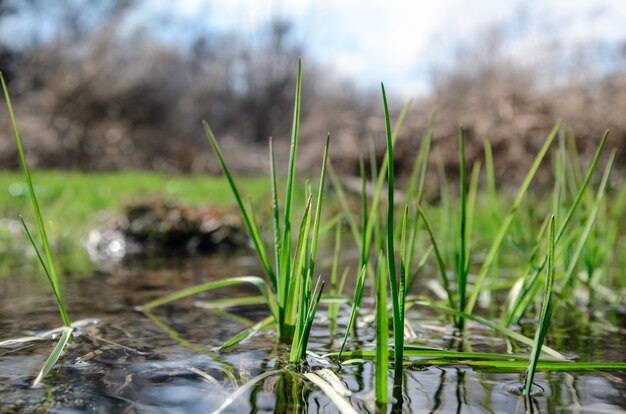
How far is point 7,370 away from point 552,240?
931mm

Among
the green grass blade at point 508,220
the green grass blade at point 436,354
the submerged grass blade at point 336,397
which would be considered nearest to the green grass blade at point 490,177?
the green grass blade at point 508,220

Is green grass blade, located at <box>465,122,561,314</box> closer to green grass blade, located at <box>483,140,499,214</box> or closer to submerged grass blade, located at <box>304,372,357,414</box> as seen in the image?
green grass blade, located at <box>483,140,499,214</box>

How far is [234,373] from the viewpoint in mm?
1030

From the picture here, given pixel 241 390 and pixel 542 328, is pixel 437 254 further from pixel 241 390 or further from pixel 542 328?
pixel 241 390

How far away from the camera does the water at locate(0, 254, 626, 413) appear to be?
0.88m

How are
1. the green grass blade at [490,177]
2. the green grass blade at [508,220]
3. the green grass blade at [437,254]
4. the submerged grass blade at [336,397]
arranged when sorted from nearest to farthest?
the submerged grass blade at [336,397] < the green grass blade at [437,254] < the green grass blade at [508,220] < the green grass blade at [490,177]

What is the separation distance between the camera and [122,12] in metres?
18.6

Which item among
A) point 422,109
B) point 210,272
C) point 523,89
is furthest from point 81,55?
point 210,272

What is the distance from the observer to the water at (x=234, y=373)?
878mm

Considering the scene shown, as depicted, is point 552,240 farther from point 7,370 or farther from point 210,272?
point 210,272

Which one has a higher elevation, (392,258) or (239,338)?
(392,258)

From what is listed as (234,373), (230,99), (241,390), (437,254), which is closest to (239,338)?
(234,373)

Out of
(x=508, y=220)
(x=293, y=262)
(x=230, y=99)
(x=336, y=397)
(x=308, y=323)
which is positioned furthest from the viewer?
(x=230, y=99)

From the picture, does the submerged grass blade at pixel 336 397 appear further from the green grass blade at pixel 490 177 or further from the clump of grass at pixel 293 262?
the green grass blade at pixel 490 177
